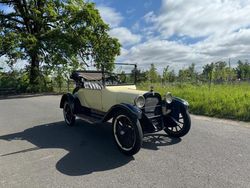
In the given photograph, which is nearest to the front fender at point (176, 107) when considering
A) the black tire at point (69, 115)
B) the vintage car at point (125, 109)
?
the vintage car at point (125, 109)

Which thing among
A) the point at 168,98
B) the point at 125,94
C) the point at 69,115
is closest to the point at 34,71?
the point at 69,115

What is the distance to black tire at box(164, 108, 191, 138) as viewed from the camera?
232 inches

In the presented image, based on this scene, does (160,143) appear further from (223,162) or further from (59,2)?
(59,2)

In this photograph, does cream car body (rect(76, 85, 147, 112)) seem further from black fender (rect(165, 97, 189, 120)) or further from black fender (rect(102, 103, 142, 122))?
black fender (rect(165, 97, 189, 120))

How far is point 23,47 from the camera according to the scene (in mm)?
22047

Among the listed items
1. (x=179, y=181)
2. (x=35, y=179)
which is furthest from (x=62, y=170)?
(x=179, y=181)

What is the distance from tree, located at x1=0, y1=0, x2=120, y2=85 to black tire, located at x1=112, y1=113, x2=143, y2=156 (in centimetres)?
A: 1794

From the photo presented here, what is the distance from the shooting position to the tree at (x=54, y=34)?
22391 millimetres

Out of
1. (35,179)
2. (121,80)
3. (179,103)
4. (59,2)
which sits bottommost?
(35,179)

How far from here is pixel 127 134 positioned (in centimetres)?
515

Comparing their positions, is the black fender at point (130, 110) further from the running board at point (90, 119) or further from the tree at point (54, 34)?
the tree at point (54, 34)

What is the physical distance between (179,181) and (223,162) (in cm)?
112

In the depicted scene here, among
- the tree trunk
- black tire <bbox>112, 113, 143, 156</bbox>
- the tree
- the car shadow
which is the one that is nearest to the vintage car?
black tire <bbox>112, 113, 143, 156</bbox>

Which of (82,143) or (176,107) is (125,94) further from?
(82,143)
